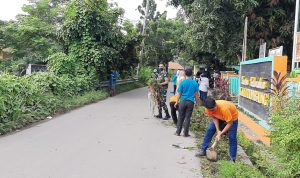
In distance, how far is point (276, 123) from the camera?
18.8 feet

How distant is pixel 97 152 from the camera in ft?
22.3

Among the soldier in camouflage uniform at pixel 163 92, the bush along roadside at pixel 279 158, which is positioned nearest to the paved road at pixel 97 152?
the bush along roadside at pixel 279 158

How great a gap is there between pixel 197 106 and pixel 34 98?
17.0 ft

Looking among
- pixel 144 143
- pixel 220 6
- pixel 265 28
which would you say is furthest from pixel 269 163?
pixel 265 28

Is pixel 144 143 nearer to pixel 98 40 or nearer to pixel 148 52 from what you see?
pixel 98 40

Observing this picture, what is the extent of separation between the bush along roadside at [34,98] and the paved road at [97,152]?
536 millimetres

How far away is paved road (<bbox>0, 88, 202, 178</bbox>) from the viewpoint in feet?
18.3

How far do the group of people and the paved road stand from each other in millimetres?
462

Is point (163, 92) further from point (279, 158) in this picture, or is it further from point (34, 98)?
point (279, 158)

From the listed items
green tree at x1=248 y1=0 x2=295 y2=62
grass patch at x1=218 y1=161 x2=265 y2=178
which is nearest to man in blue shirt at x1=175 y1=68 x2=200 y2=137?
grass patch at x1=218 y1=161 x2=265 y2=178

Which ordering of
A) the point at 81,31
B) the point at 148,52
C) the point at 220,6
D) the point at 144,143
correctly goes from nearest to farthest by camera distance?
1. the point at 144,143
2. the point at 220,6
3. the point at 81,31
4. the point at 148,52

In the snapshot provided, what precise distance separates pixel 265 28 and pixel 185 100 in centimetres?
1269

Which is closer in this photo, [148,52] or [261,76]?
[261,76]

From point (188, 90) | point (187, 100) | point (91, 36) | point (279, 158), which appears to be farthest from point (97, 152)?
point (91, 36)
